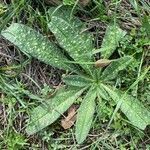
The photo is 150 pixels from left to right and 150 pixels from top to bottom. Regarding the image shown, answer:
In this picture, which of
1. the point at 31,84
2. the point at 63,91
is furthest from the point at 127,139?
the point at 31,84

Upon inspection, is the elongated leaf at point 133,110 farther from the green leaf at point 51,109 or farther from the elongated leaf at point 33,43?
the elongated leaf at point 33,43

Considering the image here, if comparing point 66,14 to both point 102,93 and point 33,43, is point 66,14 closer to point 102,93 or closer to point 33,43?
point 33,43

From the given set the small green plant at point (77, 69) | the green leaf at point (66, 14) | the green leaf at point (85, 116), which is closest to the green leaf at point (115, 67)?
the small green plant at point (77, 69)

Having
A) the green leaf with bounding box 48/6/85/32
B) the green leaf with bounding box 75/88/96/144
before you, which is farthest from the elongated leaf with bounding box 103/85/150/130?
the green leaf with bounding box 48/6/85/32

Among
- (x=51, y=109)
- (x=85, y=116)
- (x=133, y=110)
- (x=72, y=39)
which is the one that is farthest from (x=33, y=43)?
(x=133, y=110)

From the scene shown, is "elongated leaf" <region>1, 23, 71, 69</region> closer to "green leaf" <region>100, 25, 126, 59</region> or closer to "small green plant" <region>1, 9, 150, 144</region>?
"small green plant" <region>1, 9, 150, 144</region>

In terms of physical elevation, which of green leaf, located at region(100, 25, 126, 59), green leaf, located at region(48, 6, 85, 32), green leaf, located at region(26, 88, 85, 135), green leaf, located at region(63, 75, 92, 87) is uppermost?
green leaf, located at region(48, 6, 85, 32)
